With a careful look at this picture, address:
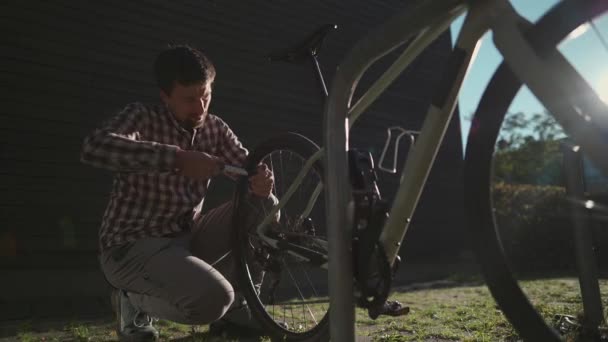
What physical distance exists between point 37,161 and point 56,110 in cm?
54

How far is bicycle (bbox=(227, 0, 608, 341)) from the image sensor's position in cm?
91

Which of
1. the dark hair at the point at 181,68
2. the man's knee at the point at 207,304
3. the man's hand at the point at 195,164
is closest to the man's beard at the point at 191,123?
the dark hair at the point at 181,68

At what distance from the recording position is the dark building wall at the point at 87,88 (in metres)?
4.56

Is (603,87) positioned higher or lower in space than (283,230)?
higher

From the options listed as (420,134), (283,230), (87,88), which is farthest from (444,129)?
(87,88)

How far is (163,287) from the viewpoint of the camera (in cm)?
178

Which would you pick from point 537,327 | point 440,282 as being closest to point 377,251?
point 537,327

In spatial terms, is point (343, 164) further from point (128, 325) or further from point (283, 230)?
point (128, 325)

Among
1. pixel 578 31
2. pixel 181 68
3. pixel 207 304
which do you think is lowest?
pixel 207 304

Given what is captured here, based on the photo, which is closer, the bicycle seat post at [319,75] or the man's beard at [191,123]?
the bicycle seat post at [319,75]

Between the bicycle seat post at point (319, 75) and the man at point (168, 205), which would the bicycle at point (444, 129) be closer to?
the bicycle seat post at point (319, 75)

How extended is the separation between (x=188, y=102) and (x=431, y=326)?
5.63 ft

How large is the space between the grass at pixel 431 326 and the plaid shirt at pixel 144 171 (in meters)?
0.63

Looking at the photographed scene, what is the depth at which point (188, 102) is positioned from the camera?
1.95 metres
